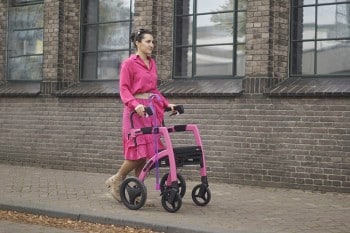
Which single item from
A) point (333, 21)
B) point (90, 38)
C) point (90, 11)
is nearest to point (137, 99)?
point (333, 21)

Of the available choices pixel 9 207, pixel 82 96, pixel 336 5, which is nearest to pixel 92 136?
pixel 82 96

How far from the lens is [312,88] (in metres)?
8.89

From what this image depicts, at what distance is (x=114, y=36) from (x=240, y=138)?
363cm

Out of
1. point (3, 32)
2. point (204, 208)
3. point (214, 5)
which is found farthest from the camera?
point (3, 32)

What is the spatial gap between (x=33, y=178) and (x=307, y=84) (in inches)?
185

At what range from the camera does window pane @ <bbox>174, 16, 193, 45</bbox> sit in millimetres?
10602

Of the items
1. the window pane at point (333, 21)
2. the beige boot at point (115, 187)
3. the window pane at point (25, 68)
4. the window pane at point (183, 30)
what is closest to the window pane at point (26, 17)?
the window pane at point (25, 68)

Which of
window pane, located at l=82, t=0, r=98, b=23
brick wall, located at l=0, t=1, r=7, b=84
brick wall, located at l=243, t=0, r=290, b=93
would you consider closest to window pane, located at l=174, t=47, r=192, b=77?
brick wall, located at l=243, t=0, r=290, b=93

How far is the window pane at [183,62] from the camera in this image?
34.8ft

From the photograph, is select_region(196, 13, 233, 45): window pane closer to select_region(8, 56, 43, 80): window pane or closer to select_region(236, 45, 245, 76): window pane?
select_region(236, 45, 245, 76): window pane

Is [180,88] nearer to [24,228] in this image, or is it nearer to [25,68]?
[25,68]

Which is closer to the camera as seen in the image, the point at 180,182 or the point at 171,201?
the point at 171,201

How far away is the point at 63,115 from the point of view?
11719 millimetres

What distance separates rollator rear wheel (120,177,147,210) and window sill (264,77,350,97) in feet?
10.0
